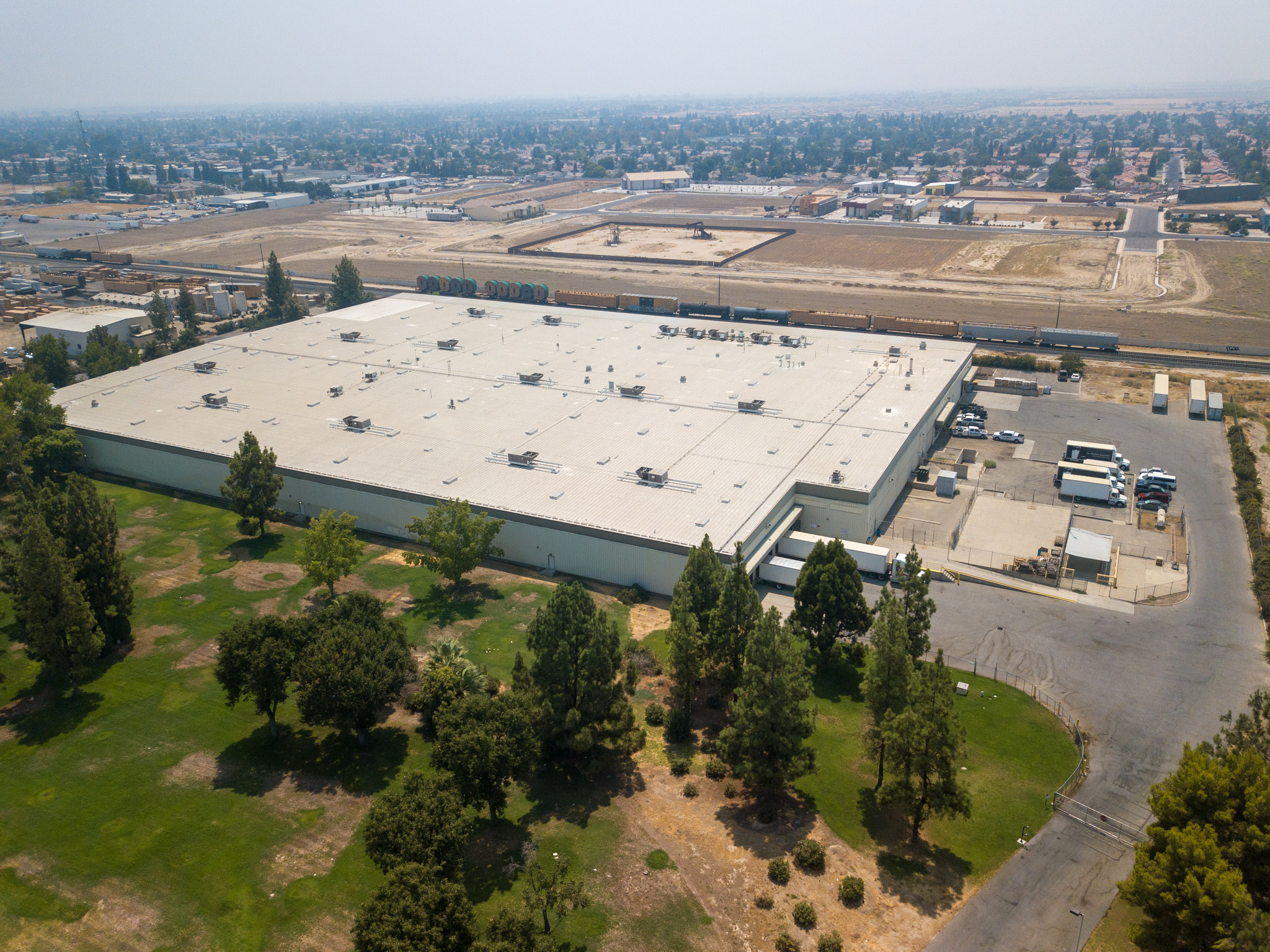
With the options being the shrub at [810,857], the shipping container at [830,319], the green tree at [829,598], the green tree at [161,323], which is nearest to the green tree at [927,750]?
the shrub at [810,857]

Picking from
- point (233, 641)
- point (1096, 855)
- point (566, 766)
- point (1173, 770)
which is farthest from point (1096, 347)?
point (233, 641)

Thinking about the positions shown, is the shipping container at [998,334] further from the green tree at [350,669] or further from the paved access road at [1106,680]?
the green tree at [350,669]

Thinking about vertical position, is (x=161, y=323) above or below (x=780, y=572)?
above

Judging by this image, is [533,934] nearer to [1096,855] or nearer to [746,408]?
[1096,855]

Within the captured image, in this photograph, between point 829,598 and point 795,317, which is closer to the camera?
point 829,598

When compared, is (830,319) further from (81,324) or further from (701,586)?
(81,324)

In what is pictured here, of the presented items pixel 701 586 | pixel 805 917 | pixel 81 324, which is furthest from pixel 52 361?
pixel 805 917
